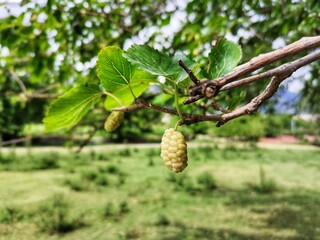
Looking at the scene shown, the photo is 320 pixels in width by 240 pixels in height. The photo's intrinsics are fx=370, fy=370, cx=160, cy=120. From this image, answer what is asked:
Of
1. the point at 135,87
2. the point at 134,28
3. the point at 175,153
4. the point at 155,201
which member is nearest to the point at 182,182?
the point at 155,201

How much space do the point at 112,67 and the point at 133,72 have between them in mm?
62

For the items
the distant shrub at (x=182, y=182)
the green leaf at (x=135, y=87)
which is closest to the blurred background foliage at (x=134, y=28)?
the green leaf at (x=135, y=87)

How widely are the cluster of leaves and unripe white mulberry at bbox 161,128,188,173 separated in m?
0.08

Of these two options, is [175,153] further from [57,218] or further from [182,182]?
[182,182]

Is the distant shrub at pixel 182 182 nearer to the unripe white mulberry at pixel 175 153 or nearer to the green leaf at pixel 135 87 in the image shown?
the green leaf at pixel 135 87

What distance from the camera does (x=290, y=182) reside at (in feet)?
32.8

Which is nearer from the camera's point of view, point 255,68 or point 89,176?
point 255,68

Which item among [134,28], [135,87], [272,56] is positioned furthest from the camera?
[134,28]

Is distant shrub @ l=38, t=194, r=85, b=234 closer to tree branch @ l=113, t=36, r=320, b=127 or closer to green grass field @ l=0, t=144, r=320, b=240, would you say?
green grass field @ l=0, t=144, r=320, b=240

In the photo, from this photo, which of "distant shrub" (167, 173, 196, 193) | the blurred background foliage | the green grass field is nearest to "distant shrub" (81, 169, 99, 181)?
the green grass field

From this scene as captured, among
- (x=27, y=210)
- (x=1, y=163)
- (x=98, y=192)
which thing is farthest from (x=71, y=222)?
(x=1, y=163)

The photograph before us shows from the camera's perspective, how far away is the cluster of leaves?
0.79 meters

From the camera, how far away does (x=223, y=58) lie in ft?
2.83

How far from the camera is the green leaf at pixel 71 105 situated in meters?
0.96
